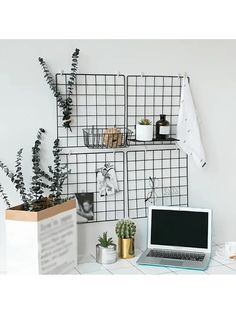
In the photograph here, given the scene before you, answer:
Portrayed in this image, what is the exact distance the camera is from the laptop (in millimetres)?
2289

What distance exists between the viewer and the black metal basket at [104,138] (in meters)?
2.19

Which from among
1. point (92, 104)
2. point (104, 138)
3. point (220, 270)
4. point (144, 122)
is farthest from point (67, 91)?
point (220, 270)

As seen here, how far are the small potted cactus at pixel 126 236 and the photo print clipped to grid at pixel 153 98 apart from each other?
387 millimetres

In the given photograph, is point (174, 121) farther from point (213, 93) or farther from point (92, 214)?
point (92, 214)

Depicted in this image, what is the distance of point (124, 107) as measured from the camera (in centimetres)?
229

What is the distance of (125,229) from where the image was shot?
2.26 meters

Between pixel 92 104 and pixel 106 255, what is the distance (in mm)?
695

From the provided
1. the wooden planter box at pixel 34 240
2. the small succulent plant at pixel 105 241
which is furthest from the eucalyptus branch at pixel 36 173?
the small succulent plant at pixel 105 241

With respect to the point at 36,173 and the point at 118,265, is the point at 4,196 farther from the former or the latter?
the point at 118,265

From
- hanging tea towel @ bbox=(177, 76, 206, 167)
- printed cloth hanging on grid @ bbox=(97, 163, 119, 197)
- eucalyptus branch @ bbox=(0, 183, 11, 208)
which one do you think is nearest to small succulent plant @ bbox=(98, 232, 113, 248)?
printed cloth hanging on grid @ bbox=(97, 163, 119, 197)

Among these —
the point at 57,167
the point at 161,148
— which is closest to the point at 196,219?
the point at 161,148

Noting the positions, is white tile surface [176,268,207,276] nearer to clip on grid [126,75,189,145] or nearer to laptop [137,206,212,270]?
laptop [137,206,212,270]

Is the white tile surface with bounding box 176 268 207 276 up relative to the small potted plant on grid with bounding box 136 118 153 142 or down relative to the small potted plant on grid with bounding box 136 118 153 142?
down

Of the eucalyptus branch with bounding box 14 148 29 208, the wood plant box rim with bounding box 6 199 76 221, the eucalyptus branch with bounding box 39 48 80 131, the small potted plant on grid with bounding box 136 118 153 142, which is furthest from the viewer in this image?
the small potted plant on grid with bounding box 136 118 153 142
